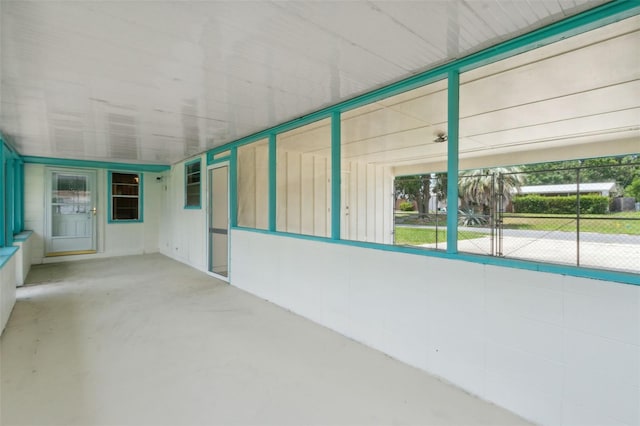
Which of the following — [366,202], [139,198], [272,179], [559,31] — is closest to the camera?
[559,31]

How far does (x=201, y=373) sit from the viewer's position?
2.41 metres

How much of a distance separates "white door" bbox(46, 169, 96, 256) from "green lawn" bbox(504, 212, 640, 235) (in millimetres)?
9448

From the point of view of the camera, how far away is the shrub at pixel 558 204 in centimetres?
598

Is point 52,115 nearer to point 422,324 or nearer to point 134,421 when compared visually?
point 134,421

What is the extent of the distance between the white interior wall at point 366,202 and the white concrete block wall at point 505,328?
16.4 ft

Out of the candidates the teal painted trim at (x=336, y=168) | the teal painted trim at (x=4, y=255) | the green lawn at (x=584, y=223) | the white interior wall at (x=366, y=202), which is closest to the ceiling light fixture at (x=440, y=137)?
the green lawn at (x=584, y=223)

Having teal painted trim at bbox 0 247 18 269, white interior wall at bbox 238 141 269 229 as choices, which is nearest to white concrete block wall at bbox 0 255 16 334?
A: teal painted trim at bbox 0 247 18 269

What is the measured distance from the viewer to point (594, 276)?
5.62ft

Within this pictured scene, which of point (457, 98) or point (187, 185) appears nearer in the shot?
point (457, 98)

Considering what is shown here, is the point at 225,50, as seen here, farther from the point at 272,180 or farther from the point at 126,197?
the point at 126,197

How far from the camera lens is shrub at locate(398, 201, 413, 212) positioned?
29.0 feet

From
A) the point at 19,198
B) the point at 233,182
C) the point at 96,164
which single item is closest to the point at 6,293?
the point at 233,182

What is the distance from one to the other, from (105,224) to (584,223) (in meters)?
11.0

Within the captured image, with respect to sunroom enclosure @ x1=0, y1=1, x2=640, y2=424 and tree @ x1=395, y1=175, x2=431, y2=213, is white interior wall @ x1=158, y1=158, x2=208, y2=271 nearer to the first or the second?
sunroom enclosure @ x1=0, y1=1, x2=640, y2=424
